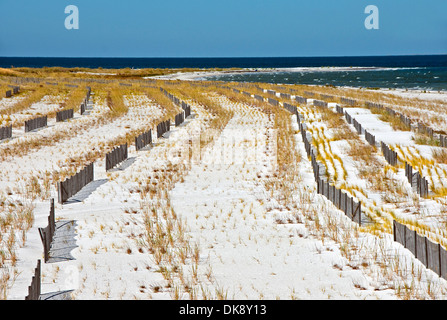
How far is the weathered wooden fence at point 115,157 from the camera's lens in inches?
589

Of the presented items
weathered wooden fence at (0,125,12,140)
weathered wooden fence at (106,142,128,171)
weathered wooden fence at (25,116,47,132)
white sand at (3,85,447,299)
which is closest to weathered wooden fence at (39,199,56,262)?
white sand at (3,85,447,299)

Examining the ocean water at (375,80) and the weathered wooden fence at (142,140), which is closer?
the weathered wooden fence at (142,140)

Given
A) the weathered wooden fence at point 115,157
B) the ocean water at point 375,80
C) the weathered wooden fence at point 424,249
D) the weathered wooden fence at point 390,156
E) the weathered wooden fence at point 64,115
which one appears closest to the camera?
the weathered wooden fence at point 424,249

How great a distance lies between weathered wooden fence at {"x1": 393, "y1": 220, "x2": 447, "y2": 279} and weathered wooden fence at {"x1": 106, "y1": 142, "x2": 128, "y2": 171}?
918cm

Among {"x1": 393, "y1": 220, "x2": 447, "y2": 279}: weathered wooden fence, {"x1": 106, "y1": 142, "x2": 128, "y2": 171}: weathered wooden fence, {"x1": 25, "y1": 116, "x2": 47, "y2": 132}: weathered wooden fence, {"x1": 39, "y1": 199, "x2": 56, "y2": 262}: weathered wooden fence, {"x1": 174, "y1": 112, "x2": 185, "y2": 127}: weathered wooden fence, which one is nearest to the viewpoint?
{"x1": 393, "y1": 220, "x2": 447, "y2": 279}: weathered wooden fence

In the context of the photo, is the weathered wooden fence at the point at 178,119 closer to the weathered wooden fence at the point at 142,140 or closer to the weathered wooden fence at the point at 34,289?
the weathered wooden fence at the point at 142,140

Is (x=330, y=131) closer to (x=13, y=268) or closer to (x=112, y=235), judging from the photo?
(x=112, y=235)

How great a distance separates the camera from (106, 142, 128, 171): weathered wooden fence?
1497cm

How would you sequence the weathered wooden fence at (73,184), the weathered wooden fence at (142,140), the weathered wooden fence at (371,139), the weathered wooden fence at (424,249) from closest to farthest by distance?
the weathered wooden fence at (424,249) < the weathered wooden fence at (73,184) < the weathered wooden fence at (371,139) < the weathered wooden fence at (142,140)

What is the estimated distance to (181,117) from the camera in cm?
2597

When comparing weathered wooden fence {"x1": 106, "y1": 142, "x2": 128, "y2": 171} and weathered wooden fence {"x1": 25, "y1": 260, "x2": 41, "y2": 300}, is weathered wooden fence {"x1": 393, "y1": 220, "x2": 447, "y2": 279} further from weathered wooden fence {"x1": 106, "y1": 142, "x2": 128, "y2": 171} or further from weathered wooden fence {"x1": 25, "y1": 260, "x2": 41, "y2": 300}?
weathered wooden fence {"x1": 106, "y1": 142, "x2": 128, "y2": 171}

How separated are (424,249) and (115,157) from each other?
34.2 feet

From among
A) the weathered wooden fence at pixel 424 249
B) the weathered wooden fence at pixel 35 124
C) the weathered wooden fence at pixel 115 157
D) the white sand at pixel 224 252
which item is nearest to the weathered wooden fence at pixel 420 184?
the white sand at pixel 224 252

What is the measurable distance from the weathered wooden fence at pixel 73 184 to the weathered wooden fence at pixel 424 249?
704 centimetres
